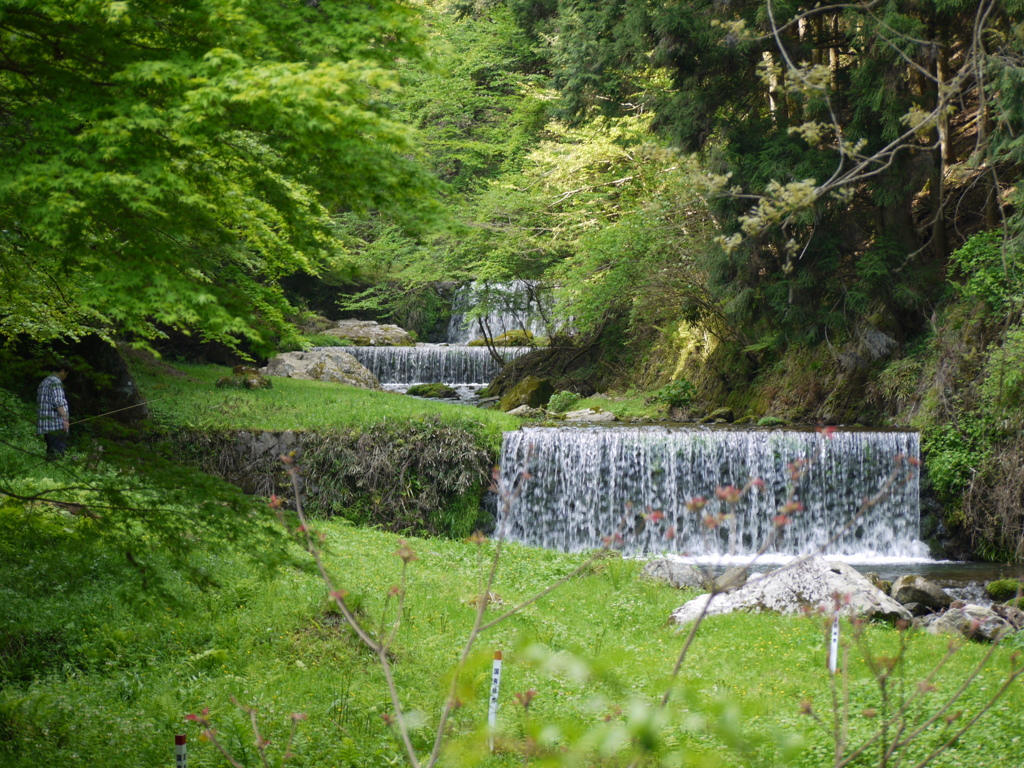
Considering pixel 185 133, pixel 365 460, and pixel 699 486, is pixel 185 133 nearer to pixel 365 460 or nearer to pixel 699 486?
pixel 365 460

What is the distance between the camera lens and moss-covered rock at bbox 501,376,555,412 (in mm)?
20266

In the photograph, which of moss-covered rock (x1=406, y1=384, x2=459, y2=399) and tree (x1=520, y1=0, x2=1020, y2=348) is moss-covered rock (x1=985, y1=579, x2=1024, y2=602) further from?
moss-covered rock (x1=406, y1=384, x2=459, y2=399)

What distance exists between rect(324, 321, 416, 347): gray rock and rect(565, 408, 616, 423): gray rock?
10550mm

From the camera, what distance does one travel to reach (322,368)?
843 inches

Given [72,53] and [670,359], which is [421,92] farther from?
[72,53]

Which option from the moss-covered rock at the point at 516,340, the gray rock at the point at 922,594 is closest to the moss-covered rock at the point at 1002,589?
the gray rock at the point at 922,594

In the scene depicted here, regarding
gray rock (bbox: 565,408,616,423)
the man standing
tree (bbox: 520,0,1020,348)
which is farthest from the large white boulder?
the man standing

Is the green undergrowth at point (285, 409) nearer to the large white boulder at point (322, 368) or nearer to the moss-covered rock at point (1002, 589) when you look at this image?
the large white boulder at point (322, 368)

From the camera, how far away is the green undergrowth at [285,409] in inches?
533

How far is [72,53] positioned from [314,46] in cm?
100

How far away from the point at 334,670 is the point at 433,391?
16.5 metres

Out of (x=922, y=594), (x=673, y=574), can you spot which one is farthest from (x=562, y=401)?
(x=922, y=594)

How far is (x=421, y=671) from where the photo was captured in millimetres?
6133

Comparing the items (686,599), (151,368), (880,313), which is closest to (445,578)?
(686,599)
